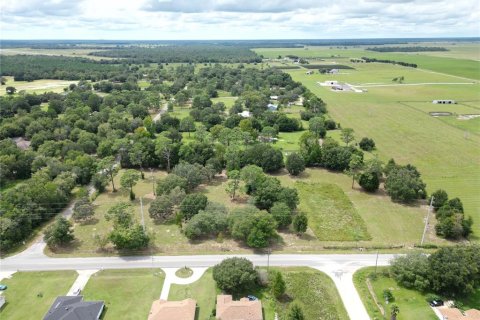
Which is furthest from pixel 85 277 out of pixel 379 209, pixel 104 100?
pixel 104 100

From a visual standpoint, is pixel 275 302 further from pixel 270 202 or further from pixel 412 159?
pixel 412 159

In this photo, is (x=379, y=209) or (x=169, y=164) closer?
(x=379, y=209)

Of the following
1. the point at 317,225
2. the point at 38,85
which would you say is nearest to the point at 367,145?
the point at 317,225

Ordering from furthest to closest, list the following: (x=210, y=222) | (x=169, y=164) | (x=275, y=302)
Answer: (x=169, y=164) → (x=210, y=222) → (x=275, y=302)

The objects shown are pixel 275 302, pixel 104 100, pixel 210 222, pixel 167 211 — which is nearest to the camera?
pixel 275 302

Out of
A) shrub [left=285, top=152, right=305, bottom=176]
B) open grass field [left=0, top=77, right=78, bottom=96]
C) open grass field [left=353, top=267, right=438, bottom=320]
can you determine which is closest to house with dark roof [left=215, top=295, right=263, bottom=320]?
open grass field [left=353, top=267, right=438, bottom=320]

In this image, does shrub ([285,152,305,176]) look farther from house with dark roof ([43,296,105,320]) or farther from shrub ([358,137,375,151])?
house with dark roof ([43,296,105,320])

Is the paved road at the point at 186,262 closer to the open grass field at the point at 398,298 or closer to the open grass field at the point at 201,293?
the open grass field at the point at 398,298
